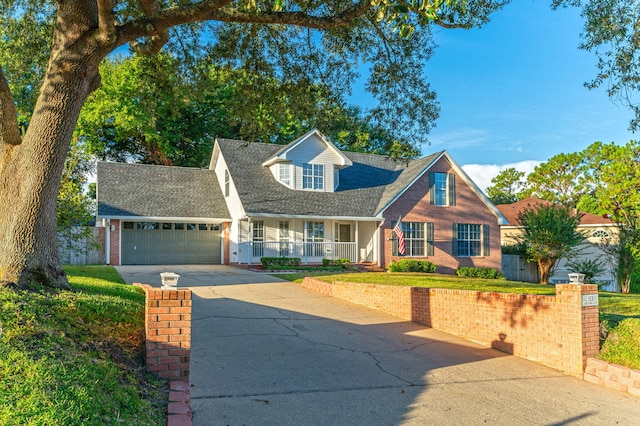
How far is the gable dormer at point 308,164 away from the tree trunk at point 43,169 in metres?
17.9

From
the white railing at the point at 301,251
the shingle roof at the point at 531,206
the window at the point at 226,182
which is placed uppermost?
the window at the point at 226,182

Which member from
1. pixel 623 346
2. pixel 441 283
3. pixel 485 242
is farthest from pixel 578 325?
pixel 485 242

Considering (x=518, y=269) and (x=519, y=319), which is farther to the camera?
Result: (x=518, y=269)

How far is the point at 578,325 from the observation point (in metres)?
7.20

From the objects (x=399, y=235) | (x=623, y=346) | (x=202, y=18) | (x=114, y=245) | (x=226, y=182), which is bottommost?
(x=623, y=346)

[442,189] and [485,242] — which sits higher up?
[442,189]

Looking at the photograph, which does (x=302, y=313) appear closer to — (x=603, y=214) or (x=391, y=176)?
(x=391, y=176)

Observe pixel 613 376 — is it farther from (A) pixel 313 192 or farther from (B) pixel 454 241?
(B) pixel 454 241

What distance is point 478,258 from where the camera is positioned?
27156mm

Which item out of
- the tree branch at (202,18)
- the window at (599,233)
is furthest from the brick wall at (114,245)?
the window at (599,233)

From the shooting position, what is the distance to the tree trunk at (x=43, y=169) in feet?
23.8

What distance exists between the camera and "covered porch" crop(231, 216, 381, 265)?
79.1ft

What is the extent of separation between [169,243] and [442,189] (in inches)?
582

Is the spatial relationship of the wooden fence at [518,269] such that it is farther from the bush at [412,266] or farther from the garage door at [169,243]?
the garage door at [169,243]
